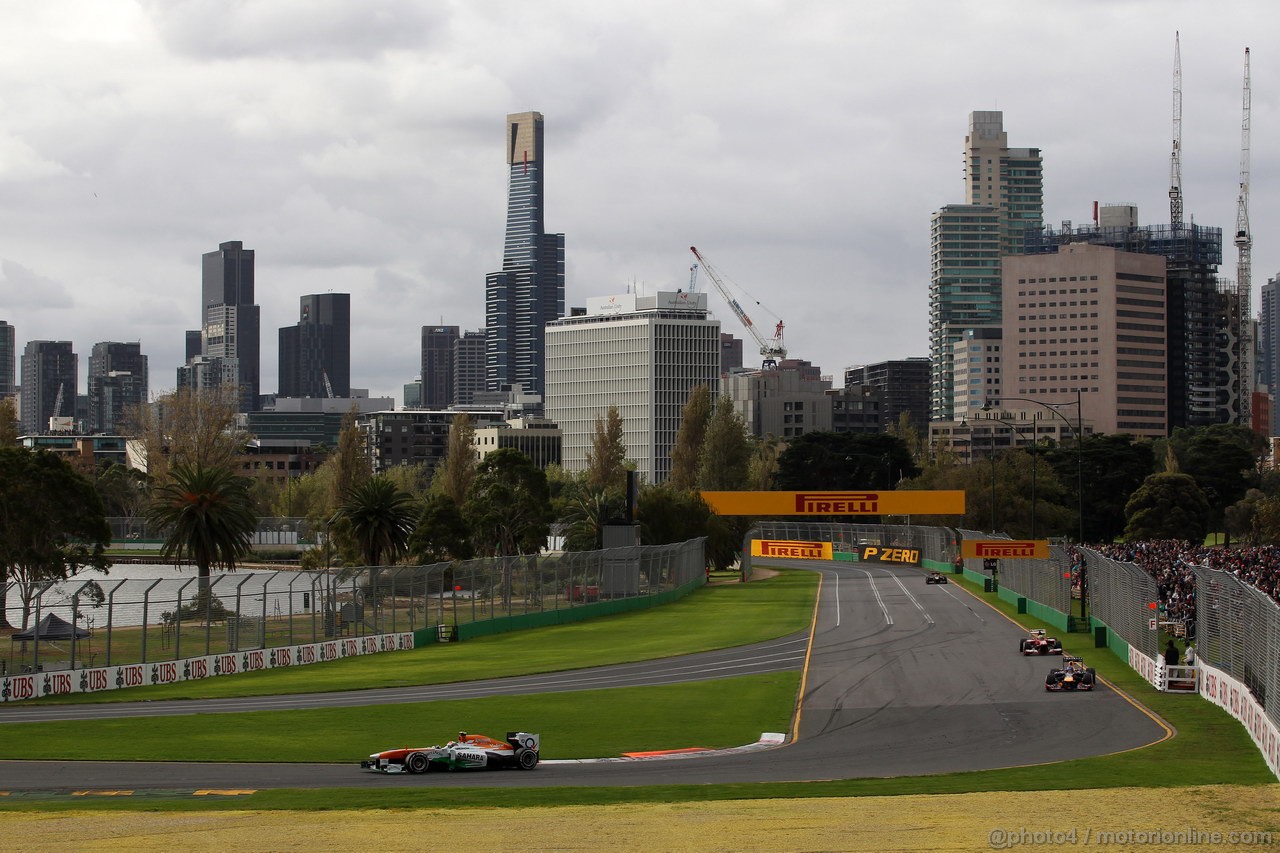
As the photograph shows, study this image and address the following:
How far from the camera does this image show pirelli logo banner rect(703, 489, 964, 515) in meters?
119

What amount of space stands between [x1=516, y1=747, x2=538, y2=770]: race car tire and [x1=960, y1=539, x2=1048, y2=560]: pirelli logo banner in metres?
53.5

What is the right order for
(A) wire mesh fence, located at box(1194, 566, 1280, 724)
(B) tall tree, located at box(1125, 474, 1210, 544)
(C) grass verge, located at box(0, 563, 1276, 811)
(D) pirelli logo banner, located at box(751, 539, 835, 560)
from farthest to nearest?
(D) pirelli logo banner, located at box(751, 539, 835, 560)
(B) tall tree, located at box(1125, 474, 1210, 544)
(A) wire mesh fence, located at box(1194, 566, 1280, 724)
(C) grass verge, located at box(0, 563, 1276, 811)

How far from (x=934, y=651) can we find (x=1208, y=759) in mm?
27459

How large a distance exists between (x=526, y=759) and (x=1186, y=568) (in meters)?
42.3

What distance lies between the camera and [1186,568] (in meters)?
64.9

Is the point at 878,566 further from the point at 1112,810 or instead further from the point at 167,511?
the point at 1112,810

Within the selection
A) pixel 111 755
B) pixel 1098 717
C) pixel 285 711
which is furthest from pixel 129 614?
pixel 1098 717

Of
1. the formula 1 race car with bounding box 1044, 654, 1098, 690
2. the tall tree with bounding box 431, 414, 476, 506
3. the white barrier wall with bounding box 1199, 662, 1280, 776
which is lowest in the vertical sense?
the formula 1 race car with bounding box 1044, 654, 1098, 690

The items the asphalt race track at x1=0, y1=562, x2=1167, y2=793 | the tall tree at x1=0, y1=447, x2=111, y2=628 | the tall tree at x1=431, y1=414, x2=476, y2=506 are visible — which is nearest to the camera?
the asphalt race track at x1=0, y1=562, x2=1167, y2=793

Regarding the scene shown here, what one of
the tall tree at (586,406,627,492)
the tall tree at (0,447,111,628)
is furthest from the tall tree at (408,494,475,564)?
the tall tree at (586,406,627,492)

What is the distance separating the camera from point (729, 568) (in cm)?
13862

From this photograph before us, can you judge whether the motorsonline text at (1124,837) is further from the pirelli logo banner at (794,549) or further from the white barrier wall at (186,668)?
the pirelli logo banner at (794,549)

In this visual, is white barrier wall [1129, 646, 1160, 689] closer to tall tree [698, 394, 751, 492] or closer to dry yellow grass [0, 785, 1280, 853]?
dry yellow grass [0, 785, 1280, 853]

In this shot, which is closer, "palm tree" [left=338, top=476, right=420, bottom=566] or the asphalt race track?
the asphalt race track
